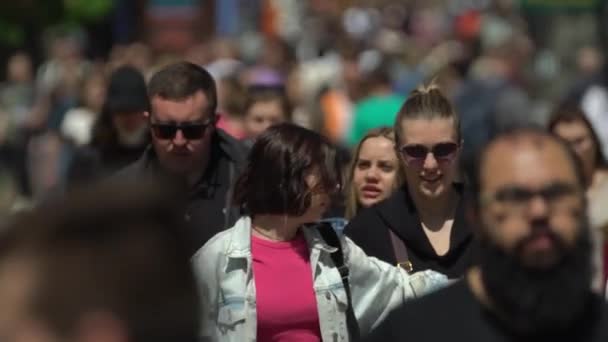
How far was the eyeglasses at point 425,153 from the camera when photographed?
687 cm

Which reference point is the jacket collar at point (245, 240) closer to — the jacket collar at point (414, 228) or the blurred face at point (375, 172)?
the jacket collar at point (414, 228)

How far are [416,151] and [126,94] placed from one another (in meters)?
2.88

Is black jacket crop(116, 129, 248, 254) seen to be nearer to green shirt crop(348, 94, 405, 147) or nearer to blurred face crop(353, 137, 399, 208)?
blurred face crop(353, 137, 399, 208)

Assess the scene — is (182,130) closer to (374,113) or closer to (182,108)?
(182,108)

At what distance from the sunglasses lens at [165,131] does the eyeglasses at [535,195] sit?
10.3ft

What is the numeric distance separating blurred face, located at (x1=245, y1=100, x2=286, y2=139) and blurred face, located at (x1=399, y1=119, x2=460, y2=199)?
3.07 meters

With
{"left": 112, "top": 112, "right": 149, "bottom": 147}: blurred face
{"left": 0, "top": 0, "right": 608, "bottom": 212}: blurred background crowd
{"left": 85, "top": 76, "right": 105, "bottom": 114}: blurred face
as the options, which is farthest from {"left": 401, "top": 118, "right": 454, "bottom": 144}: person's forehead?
{"left": 85, "top": 76, "right": 105, "bottom": 114}: blurred face

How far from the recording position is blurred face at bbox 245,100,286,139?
32.8ft

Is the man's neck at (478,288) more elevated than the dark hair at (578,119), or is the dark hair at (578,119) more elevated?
the man's neck at (478,288)

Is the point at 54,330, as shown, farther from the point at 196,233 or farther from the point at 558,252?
the point at 196,233

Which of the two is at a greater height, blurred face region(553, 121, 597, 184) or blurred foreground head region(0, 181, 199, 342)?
blurred foreground head region(0, 181, 199, 342)

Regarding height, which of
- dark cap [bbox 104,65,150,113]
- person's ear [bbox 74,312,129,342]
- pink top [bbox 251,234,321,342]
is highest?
person's ear [bbox 74,312,129,342]

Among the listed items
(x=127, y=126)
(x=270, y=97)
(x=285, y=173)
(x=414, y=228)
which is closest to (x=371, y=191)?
(x=414, y=228)

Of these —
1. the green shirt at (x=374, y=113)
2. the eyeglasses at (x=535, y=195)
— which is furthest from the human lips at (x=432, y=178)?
the green shirt at (x=374, y=113)
